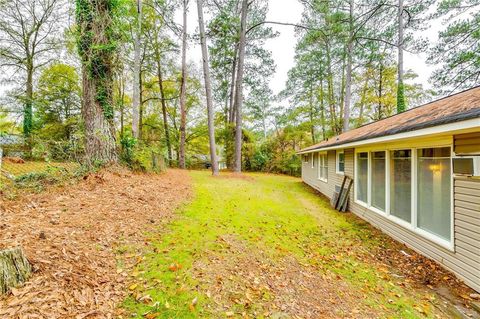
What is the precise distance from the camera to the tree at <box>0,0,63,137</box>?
1300 cm

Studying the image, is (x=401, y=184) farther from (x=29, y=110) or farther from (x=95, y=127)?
(x=29, y=110)

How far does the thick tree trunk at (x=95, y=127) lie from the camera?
6591mm

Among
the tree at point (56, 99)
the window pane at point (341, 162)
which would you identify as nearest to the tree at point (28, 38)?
the tree at point (56, 99)

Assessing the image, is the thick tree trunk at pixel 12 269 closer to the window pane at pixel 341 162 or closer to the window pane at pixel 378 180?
the window pane at pixel 378 180

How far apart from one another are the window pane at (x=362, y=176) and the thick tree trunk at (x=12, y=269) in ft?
24.5

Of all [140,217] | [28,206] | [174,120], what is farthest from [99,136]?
[174,120]

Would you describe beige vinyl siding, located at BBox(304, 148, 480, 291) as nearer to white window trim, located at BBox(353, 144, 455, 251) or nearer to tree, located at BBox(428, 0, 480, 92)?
white window trim, located at BBox(353, 144, 455, 251)

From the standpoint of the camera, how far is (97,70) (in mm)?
7047

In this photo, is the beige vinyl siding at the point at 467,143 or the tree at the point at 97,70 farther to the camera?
the tree at the point at 97,70

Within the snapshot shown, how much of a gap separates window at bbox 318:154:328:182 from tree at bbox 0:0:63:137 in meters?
17.4

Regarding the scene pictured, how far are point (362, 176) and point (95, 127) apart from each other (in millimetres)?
8617

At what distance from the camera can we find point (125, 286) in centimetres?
257

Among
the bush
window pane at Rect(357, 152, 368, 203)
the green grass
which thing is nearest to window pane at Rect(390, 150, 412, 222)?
the green grass

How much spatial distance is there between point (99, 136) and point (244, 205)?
16.6ft
